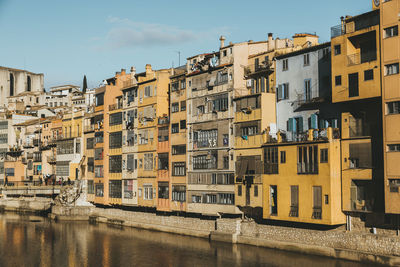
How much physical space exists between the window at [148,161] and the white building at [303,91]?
64.0 feet

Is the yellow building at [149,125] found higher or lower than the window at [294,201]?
higher

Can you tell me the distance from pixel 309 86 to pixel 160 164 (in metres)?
22.1

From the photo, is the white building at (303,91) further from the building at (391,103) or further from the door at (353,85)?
the building at (391,103)

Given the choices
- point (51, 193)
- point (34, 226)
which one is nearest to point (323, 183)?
point (34, 226)

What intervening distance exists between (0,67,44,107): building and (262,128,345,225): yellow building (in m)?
122

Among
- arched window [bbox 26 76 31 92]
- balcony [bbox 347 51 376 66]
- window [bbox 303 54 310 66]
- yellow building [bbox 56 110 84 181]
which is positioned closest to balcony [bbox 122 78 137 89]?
yellow building [bbox 56 110 84 181]

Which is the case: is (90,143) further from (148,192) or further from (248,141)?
(248,141)

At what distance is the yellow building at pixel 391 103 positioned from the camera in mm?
37062

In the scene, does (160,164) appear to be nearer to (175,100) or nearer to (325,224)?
(175,100)

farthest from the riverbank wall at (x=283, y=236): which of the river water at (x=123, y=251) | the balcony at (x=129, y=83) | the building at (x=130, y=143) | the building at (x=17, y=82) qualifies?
the building at (x=17, y=82)

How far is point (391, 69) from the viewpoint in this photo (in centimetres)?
3784

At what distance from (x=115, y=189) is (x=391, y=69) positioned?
42173mm

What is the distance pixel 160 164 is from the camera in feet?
203

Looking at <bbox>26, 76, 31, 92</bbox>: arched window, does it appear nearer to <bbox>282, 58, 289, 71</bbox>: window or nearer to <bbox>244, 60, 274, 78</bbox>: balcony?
<bbox>244, 60, 274, 78</bbox>: balcony
